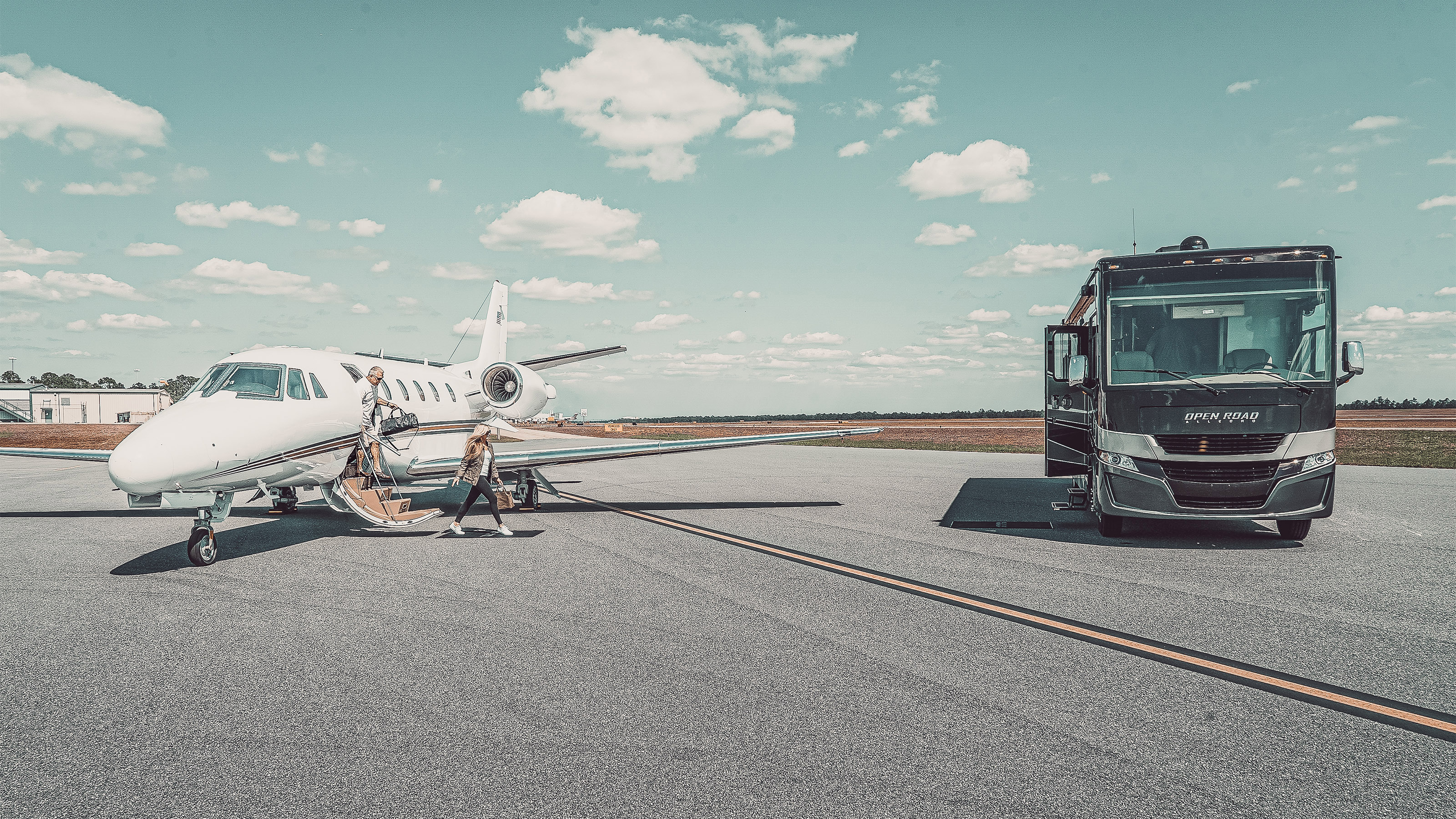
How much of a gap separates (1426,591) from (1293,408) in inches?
107

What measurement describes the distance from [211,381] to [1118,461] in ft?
36.9

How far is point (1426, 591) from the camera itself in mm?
7508

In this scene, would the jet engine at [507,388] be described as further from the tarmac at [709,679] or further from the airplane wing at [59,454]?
the tarmac at [709,679]

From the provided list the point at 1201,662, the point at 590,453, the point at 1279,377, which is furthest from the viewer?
the point at 590,453

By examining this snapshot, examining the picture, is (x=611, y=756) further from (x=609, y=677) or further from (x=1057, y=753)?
(x=1057, y=753)

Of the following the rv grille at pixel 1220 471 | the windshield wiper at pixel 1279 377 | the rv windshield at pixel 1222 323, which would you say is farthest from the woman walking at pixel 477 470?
the windshield wiper at pixel 1279 377

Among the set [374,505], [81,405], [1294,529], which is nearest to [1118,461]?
[1294,529]

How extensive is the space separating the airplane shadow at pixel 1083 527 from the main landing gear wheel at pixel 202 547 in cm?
937

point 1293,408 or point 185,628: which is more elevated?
point 1293,408

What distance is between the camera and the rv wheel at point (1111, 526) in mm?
10812

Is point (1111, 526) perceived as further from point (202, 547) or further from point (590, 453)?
point (202, 547)

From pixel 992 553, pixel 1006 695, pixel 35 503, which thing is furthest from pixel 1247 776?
pixel 35 503

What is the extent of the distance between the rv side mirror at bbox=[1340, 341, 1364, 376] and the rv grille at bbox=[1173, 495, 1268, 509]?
5.64 ft

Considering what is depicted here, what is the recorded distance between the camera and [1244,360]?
10.2 m
